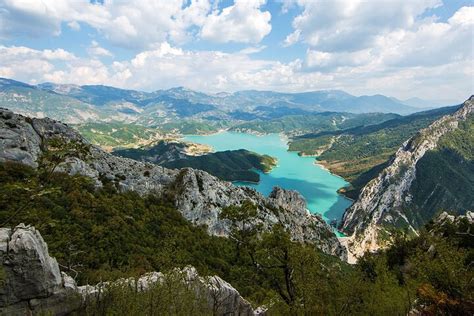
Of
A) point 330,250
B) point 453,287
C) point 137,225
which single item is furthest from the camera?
point 330,250

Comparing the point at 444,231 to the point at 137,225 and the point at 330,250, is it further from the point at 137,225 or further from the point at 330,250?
the point at 137,225

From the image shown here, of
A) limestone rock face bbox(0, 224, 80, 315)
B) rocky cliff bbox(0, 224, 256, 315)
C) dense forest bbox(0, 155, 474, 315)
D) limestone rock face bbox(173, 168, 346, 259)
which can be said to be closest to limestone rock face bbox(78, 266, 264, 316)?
rocky cliff bbox(0, 224, 256, 315)

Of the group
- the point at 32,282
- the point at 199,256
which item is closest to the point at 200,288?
the point at 32,282

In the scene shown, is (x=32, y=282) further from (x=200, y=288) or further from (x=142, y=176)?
(x=142, y=176)

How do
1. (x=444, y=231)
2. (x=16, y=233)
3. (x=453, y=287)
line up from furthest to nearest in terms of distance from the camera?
(x=444, y=231) < (x=453, y=287) < (x=16, y=233)

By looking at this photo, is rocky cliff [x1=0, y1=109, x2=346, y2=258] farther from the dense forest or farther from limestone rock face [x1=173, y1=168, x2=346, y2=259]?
the dense forest

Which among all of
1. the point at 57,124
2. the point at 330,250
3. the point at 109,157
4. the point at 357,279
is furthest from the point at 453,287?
the point at 330,250
